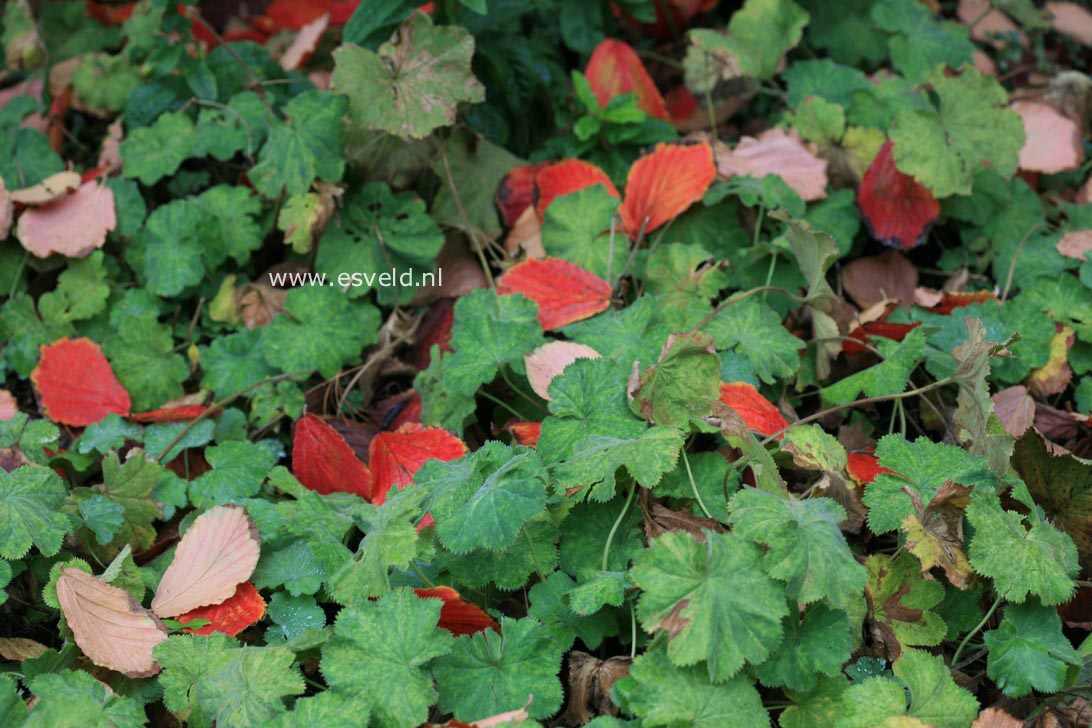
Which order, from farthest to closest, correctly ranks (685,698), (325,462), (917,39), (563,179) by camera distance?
(917,39)
(563,179)
(325,462)
(685,698)

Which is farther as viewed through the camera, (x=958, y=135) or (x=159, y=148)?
(x=159, y=148)

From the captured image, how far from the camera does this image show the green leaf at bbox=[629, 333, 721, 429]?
1360 millimetres

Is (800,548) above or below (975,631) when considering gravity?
above

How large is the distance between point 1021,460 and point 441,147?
1155mm

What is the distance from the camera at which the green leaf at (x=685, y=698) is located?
107 centimetres

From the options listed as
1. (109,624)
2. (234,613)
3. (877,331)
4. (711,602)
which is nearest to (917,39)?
(877,331)

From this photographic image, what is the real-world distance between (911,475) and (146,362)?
Result: 1.33 meters

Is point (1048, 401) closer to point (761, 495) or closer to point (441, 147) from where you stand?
point (761, 495)

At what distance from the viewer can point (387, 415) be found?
1.76 meters

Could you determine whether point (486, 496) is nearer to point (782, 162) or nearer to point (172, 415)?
point (172, 415)

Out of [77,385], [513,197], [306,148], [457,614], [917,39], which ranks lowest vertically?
[77,385]

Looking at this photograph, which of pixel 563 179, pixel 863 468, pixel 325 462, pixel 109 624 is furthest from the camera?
pixel 563 179

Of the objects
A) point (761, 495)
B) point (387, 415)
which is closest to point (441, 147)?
point (387, 415)

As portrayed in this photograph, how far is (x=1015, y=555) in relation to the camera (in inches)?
46.8
